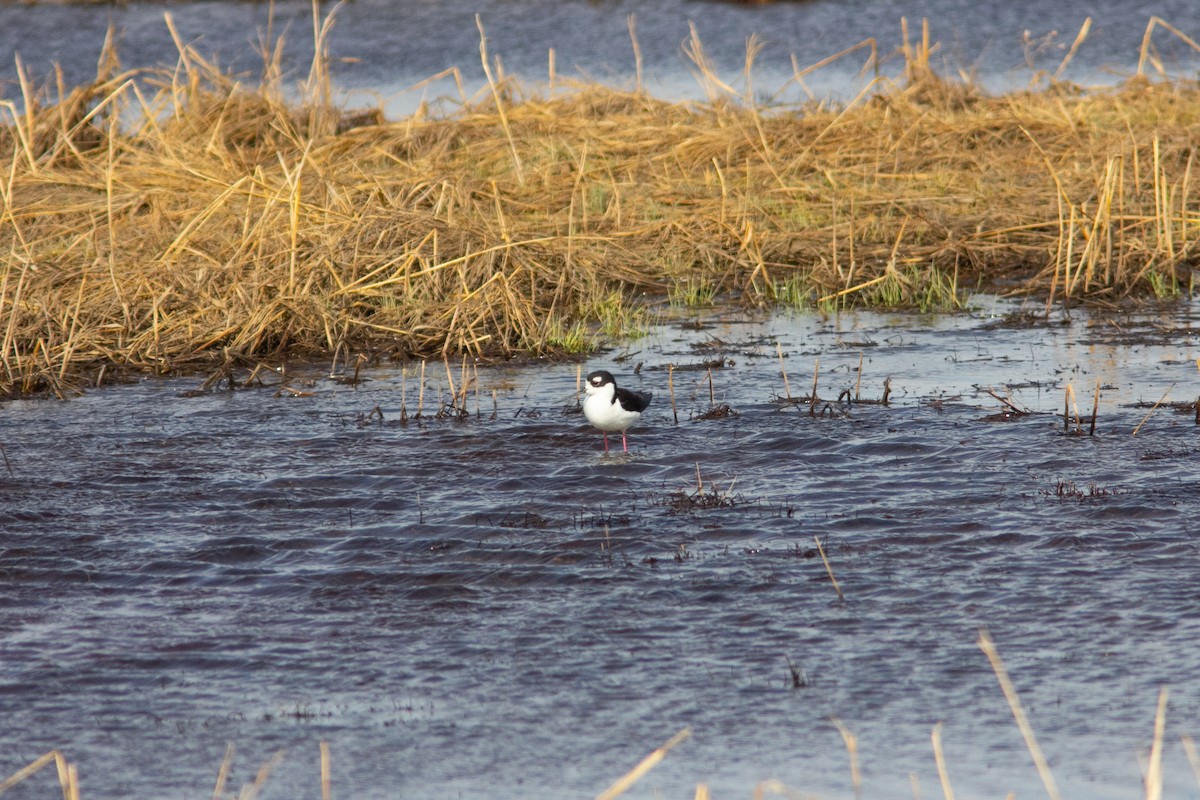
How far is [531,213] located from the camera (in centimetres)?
1243

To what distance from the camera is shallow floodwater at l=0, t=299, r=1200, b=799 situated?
4.28m

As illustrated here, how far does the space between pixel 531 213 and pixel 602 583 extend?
7233 mm

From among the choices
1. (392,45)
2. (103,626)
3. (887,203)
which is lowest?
(103,626)

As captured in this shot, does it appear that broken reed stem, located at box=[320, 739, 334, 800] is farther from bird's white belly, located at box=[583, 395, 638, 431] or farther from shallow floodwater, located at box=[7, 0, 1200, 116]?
shallow floodwater, located at box=[7, 0, 1200, 116]

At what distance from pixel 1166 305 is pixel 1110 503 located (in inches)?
170

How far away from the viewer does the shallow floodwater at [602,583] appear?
4.28 meters

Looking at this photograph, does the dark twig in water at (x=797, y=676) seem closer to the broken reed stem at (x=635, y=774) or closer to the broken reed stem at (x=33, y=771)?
the broken reed stem at (x=635, y=774)

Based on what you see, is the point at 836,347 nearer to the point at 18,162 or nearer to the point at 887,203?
the point at 887,203

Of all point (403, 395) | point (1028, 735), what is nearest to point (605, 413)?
point (403, 395)

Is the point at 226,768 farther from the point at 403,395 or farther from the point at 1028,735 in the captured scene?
the point at 403,395

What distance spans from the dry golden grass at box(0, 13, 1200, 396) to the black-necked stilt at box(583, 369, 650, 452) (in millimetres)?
2223

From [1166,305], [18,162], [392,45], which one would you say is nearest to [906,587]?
[1166,305]

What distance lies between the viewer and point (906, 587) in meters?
5.42

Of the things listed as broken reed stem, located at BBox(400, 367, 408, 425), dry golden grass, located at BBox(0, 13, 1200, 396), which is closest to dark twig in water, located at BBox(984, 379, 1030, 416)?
dry golden grass, located at BBox(0, 13, 1200, 396)
